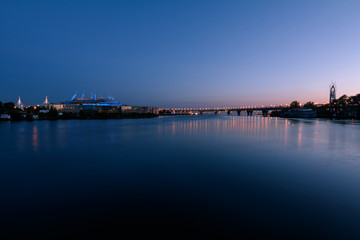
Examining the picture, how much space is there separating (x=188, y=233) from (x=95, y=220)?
9.25 ft

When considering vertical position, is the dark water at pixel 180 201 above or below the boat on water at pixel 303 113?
below

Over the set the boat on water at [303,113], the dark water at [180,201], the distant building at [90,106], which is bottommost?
the dark water at [180,201]

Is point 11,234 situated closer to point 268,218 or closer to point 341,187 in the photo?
point 268,218

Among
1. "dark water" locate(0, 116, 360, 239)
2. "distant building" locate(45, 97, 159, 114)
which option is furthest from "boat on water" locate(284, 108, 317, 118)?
"dark water" locate(0, 116, 360, 239)

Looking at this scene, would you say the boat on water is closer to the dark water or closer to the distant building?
the distant building

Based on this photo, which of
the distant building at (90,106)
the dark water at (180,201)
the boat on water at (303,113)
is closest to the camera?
the dark water at (180,201)

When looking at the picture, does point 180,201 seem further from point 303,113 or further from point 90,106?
point 90,106

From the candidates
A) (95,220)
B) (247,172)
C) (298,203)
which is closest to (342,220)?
(298,203)

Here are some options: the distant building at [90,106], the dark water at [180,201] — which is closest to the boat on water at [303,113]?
the distant building at [90,106]

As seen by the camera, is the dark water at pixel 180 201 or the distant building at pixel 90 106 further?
the distant building at pixel 90 106

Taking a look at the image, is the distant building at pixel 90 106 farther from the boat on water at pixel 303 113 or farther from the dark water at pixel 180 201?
the dark water at pixel 180 201

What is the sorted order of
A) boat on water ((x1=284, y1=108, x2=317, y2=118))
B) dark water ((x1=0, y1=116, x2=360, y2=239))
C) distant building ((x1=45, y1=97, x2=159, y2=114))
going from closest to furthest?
1. dark water ((x1=0, y1=116, x2=360, y2=239))
2. boat on water ((x1=284, y1=108, x2=317, y2=118))
3. distant building ((x1=45, y1=97, x2=159, y2=114))

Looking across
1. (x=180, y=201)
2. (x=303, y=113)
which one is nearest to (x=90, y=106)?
(x=303, y=113)

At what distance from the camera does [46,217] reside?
6211 millimetres
